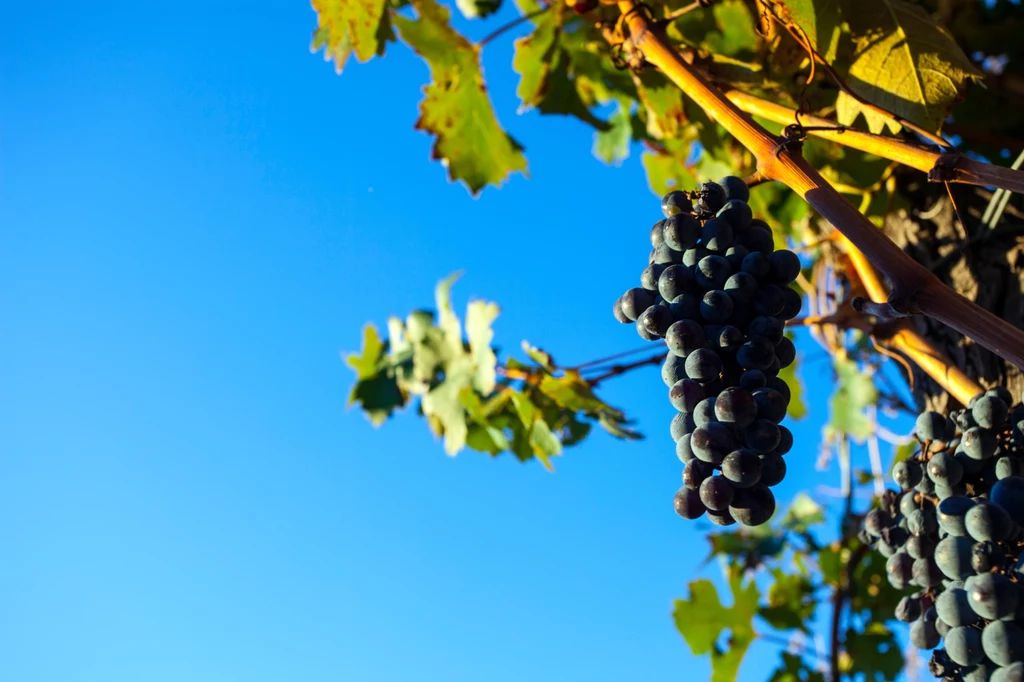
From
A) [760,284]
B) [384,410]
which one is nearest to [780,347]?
[760,284]

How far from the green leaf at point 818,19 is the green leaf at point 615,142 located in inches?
60.9

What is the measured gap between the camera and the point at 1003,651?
95 cm

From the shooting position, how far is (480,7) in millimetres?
2516

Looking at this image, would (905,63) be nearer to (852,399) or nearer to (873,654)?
(852,399)

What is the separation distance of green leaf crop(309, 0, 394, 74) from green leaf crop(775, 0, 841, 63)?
954 mm

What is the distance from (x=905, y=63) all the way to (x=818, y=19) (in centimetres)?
17

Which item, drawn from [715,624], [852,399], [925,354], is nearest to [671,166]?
[852,399]

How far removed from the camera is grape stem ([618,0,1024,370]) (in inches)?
34.9

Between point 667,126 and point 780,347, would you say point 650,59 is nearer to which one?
point 667,126

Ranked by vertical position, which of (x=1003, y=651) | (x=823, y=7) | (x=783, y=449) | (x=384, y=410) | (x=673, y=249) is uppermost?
(x=384, y=410)

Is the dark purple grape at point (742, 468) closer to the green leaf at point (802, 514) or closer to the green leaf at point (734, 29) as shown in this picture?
the green leaf at point (734, 29)

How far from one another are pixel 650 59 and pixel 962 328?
33.5 inches

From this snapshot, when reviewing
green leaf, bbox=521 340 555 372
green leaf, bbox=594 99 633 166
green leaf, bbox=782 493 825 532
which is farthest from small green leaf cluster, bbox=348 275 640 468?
green leaf, bbox=782 493 825 532

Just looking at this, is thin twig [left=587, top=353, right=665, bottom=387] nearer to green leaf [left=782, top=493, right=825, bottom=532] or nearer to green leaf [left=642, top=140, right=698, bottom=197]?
green leaf [left=642, top=140, right=698, bottom=197]
